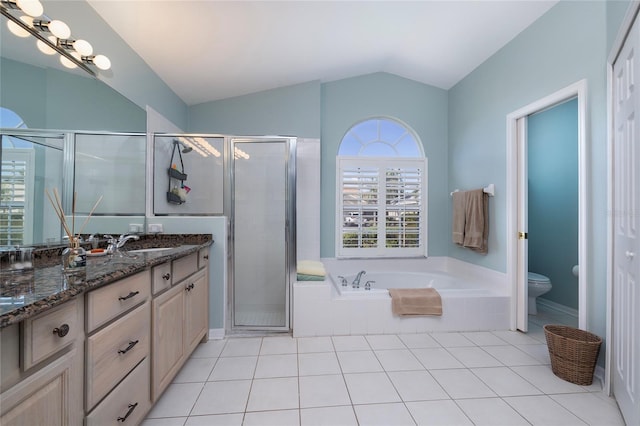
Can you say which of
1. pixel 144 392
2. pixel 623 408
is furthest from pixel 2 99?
pixel 623 408

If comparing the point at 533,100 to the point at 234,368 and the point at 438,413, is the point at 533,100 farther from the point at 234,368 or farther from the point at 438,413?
the point at 234,368

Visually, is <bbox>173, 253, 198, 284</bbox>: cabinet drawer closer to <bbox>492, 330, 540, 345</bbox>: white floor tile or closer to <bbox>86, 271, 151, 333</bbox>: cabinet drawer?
<bbox>86, 271, 151, 333</bbox>: cabinet drawer

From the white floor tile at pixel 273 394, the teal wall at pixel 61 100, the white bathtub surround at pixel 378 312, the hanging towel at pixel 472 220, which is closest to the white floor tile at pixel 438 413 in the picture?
the white floor tile at pixel 273 394

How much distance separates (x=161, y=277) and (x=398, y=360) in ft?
5.80

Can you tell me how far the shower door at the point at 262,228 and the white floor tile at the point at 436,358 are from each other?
4.09 ft

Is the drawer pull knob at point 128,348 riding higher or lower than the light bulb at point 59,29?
lower

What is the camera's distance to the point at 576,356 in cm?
184

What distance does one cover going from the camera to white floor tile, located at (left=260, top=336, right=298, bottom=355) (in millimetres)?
2301

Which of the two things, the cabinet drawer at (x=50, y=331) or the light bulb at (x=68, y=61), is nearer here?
the cabinet drawer at (x=50, y=331)

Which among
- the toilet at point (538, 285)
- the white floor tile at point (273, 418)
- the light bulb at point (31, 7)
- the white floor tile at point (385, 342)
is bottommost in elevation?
the white floor tile at point (385, 342)

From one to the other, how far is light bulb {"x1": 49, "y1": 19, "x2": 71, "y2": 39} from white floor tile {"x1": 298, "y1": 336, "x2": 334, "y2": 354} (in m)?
2.58

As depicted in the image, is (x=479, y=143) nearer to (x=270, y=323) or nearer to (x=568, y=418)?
(x=568, y=418)

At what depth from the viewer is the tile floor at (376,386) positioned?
1.54m

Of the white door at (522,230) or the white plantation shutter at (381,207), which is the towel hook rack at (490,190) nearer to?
the white door at (522,230)
